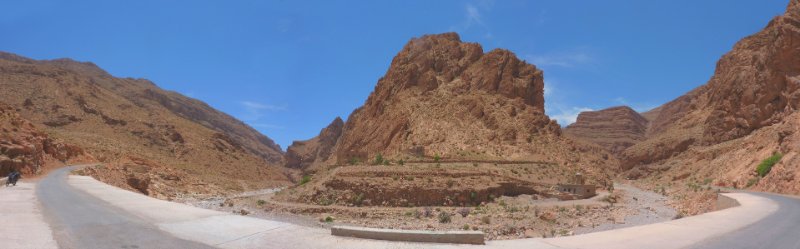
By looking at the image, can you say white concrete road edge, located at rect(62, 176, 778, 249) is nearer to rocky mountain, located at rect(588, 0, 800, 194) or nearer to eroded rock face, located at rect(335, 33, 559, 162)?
rocky mountain, located at rect(588, 0, 800, 194)

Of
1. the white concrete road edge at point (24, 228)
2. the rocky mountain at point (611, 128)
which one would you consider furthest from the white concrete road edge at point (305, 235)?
the rocky mountain at point (611, 128)

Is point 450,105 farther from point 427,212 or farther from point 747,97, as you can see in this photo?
point 747,97

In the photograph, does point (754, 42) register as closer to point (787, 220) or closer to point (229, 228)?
point (787, 220)

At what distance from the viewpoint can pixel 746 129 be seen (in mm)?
55844

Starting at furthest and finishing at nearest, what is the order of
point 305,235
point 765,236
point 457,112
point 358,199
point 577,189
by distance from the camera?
point 457,112 < point 577,189 < point 358,199 < point 765,236 < point 305,235

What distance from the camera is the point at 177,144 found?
7456cm

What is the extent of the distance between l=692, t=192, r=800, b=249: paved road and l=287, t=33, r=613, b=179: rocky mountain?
3329cm

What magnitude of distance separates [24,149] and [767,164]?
4963 cm

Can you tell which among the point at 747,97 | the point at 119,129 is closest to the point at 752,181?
the point at 747,97

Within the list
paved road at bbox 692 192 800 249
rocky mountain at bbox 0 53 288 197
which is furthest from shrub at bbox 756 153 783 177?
rocky mountain at bbox 0 53 288 197

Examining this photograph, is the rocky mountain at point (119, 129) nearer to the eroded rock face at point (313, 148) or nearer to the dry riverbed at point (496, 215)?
the dry riverbed at point (496, 215)

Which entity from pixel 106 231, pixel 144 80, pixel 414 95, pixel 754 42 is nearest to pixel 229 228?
pixel 106 231

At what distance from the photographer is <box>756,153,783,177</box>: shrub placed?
31.0 meters

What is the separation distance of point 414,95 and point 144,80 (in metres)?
165
